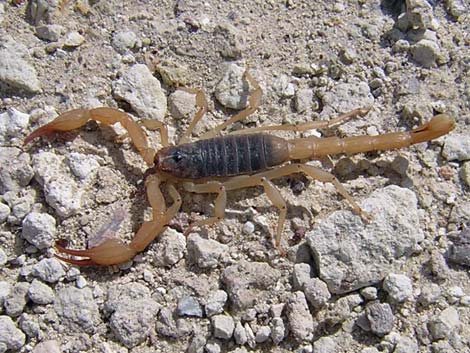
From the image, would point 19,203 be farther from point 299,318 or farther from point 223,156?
point 299,318

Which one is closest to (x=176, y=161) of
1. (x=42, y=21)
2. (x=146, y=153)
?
(x=146, y=153)

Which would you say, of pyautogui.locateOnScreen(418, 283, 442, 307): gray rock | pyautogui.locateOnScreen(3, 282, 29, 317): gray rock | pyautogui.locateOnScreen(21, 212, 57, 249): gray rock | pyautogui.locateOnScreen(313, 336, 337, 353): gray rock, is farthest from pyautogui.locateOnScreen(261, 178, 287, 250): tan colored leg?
pyautogui.locateOnScreen(3, 282, 29, 317): gray rock

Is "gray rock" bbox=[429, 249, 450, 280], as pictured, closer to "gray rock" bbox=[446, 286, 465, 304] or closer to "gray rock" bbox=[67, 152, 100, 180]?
"gray rock" bbox=[446, 286, 465, 304]

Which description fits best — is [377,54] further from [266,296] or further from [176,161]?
[266,296]

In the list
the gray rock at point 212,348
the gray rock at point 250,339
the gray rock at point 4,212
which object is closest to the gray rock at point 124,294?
the gray rock at point 212,348

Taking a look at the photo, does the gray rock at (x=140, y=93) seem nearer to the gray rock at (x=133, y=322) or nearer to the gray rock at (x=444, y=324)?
the gray rock at (x=133, y=322)

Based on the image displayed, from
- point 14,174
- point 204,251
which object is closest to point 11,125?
point 14,174

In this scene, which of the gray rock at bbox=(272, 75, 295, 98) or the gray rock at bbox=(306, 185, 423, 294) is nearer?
the gray rock at bbox=(306, 185, 423, 294)

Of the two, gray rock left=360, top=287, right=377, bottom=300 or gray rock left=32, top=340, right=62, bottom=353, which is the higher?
gray rock left=360, top=287, right=377, bottom=300
